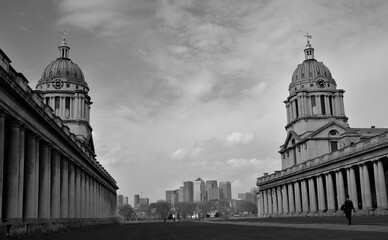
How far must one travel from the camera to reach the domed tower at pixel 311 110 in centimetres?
11738

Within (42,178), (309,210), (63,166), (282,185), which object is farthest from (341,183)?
(42,178)

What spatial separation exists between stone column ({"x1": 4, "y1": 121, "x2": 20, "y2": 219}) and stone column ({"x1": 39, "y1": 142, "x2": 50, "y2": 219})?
9.21m

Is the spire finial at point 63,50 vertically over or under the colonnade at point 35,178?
over

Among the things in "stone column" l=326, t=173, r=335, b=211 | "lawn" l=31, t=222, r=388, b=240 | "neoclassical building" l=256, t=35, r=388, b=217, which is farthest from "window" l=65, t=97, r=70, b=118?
"lawn" l=31, t=222, r=388, b=240

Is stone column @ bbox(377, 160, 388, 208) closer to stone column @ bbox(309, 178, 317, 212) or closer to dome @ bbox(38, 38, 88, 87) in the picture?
stone column @ bbox(309, 178, 317, 212)

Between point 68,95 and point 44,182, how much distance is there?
261 ft

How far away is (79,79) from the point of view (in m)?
125

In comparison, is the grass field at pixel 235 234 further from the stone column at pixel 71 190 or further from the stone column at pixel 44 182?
the stone column at pixel 71 190

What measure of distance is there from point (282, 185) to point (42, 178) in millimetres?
83068

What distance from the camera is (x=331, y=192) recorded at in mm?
84688

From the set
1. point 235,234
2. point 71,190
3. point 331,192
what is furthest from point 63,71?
point 235,234

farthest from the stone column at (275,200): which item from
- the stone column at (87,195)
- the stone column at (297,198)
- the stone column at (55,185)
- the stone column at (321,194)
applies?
the stone column at (55,185)

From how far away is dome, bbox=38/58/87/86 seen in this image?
12262 cm

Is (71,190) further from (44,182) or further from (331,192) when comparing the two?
(331,192)
